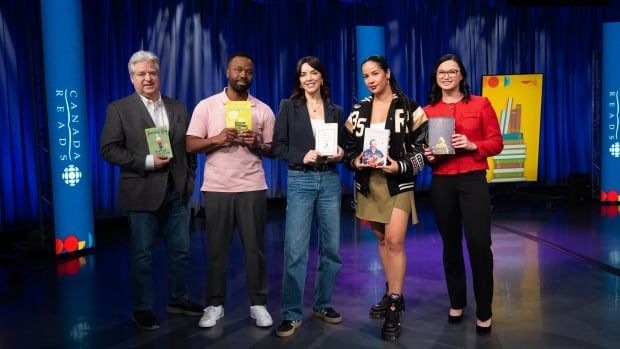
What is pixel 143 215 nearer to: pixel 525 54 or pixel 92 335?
pixel 92 335

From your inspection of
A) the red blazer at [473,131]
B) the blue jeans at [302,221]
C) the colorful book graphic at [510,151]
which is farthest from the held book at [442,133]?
the colorful book graphic at [510,151]

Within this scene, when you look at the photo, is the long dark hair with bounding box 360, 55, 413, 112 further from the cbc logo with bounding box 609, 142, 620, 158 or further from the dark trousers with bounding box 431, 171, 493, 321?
the cbc logo with bounding box 609, 142, 620, 158

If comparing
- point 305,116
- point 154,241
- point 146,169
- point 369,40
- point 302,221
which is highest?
point 369,40

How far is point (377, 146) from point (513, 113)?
566 centimetres

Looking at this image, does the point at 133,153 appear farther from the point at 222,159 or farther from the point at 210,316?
the point at 210,316

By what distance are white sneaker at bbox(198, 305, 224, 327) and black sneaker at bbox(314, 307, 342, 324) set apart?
0.59m

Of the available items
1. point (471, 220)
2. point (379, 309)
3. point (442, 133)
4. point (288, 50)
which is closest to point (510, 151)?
point (288, 50)

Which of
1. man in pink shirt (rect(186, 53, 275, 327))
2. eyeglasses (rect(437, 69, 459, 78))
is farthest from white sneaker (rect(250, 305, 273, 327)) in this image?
eyeglasses (rect(437, 69, 459, 78))

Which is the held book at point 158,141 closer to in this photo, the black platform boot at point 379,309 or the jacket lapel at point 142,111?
the jacket lapel at point 142,111

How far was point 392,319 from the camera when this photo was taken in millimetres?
3238

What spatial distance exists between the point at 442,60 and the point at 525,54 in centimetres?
727

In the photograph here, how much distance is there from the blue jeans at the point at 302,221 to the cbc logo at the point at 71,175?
2899mm

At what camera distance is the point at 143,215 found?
3.43 m

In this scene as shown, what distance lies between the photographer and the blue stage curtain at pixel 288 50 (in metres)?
6.65
